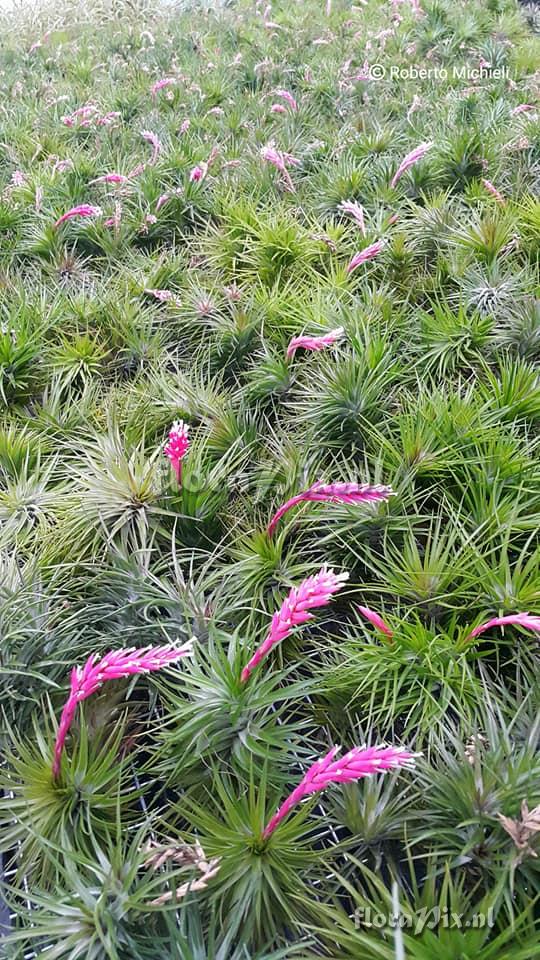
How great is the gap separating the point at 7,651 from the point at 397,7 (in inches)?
269

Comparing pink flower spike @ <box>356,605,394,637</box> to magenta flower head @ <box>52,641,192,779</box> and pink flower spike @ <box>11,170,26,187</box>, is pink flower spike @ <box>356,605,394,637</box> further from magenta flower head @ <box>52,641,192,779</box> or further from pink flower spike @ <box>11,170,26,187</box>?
pink flower spike @ <box>11,170,26,187</box>

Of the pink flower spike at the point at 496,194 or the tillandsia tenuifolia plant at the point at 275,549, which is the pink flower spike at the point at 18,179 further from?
the pink flower spike at the point at 496,194

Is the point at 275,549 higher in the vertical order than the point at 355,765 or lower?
lower

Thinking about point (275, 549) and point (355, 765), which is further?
point (275, 549)

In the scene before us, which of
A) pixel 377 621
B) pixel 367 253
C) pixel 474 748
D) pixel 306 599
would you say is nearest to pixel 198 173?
pixel 367 253

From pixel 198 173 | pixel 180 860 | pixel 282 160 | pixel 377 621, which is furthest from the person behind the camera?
pixel 198 173

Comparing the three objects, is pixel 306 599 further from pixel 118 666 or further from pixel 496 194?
pixel 496 194

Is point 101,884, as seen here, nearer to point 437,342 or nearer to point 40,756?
point 40,756

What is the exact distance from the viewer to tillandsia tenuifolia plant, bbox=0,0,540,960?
1214 mm

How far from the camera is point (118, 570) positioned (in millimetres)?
1791

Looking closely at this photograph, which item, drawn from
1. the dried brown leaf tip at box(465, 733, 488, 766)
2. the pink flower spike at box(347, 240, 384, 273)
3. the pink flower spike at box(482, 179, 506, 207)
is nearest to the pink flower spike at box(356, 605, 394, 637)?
the dried brown leaf tip at box(465, 733, 488, 766)

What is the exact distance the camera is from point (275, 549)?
71.7 inches

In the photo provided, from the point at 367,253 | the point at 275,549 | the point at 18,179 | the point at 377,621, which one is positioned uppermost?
the point at 367,253

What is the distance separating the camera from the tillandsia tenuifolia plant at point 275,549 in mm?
1214
